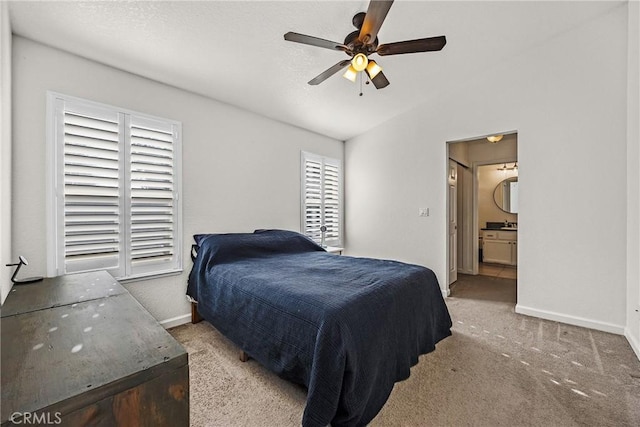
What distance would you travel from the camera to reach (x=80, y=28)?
79.0 inches

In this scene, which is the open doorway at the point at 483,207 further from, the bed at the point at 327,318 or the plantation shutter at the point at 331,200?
the bed at the point at 327,318

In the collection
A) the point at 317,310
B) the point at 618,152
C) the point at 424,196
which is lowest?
the point at 317,310

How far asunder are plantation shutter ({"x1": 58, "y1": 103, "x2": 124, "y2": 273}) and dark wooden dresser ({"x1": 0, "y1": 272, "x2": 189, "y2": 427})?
1138mm

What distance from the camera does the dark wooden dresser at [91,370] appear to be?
0.68 meters

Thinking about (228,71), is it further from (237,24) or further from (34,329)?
(34,329)

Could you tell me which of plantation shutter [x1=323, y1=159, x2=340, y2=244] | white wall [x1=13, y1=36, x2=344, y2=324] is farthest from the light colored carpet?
plantation shutter [x1=323, y1=159, x2=340, y2=244]

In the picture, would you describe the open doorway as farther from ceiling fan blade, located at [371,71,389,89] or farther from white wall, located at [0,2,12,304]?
white wall, located at [0,2,12,304]

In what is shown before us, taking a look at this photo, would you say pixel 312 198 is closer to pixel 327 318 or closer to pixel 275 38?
pixel 275 38

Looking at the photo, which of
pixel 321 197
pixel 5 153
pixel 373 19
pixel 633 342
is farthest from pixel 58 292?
pixel 633 342

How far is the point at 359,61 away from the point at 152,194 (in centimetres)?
227

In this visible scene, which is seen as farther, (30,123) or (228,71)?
(228,71)

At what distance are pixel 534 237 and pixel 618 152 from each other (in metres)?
1.11

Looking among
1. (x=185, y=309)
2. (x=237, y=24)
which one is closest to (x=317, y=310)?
(x=185, y=309)

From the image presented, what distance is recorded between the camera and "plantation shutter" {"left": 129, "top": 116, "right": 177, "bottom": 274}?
2559 millimetres
